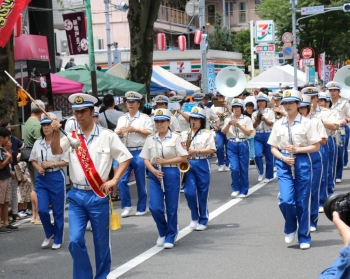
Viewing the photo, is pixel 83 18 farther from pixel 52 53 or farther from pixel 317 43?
pixel 317 43

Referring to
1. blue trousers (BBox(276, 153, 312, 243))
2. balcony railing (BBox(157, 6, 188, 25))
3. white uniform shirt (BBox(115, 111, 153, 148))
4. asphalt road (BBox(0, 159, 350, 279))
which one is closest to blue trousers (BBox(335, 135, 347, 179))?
asphalt road (BBox(0, 159, 350, 279))

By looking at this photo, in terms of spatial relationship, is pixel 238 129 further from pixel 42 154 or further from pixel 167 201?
pixel 42 154

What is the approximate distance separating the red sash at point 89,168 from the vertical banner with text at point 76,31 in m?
14.7

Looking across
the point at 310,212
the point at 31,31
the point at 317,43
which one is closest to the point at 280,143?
the point at 310,212

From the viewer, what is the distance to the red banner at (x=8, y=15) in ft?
35.1

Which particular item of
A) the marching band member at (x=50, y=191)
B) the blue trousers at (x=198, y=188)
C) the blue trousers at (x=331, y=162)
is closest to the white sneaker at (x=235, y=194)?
the blue trousers at (x=331, y=162)

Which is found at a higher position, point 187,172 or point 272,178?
point 187,172

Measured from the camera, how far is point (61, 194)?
32.4ft

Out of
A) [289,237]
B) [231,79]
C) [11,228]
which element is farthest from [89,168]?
[231,79]

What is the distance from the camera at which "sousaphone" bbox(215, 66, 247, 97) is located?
65.2 ft

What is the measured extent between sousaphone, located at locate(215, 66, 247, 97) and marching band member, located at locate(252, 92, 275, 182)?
320cm

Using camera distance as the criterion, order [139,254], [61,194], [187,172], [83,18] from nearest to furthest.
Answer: [139,254] → [61,194] → [187,172] → [83,18]

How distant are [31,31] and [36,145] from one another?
1315 centimetres

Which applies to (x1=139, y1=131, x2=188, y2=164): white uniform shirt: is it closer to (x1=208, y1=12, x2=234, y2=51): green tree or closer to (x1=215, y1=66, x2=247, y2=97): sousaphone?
(x1=215, y1=66, x2=247, y2=97): sousaphone
